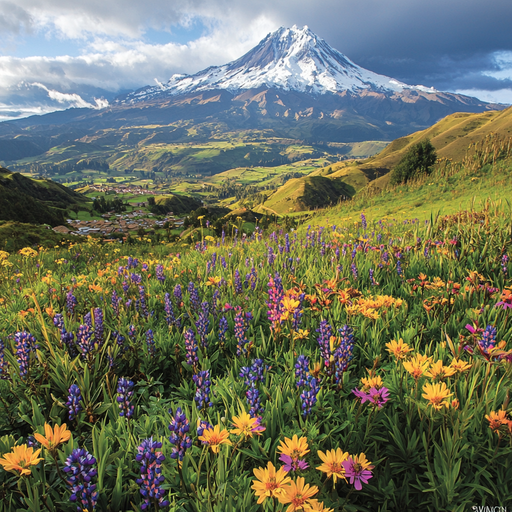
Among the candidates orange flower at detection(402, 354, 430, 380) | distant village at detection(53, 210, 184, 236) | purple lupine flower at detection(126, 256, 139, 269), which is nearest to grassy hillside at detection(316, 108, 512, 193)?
distant village at detection(53, 210, 184, 236)

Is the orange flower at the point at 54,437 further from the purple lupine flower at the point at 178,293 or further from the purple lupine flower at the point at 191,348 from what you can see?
the purple lupine flower at the point at 178,293

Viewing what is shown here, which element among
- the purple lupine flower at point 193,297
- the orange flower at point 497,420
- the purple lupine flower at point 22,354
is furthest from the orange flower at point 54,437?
the orange flower at point 497,420

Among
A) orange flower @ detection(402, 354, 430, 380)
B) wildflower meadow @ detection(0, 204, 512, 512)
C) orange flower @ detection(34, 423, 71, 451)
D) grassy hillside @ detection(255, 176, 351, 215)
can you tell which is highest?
orange flower @ detection(34, 423, 71, 451)

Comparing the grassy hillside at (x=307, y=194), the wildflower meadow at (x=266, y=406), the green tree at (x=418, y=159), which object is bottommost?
the grassy hillside at (x=307, y=194)

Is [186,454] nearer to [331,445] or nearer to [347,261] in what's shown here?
[331,445]

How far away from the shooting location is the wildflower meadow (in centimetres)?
160

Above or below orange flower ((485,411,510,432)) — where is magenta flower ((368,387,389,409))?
above

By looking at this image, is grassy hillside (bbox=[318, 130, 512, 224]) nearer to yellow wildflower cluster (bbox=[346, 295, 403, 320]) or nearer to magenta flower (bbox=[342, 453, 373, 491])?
yellow wildflower cluster (bbox=[346, 295, 403, 320])

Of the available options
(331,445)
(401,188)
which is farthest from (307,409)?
(401,188)

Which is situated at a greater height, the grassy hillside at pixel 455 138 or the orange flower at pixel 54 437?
the grassy hillside at pixel 455 138

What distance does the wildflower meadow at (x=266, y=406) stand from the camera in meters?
1.60

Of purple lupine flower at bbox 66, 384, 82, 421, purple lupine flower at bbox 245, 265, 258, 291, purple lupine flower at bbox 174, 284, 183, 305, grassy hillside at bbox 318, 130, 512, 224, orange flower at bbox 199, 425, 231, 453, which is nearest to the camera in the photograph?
orange flower at bbox 199, 425, 231, 453

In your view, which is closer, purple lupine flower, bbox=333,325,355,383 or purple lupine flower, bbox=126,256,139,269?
purple lupine flower, bbox=333,325,355,383

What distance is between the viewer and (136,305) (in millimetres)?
4062
